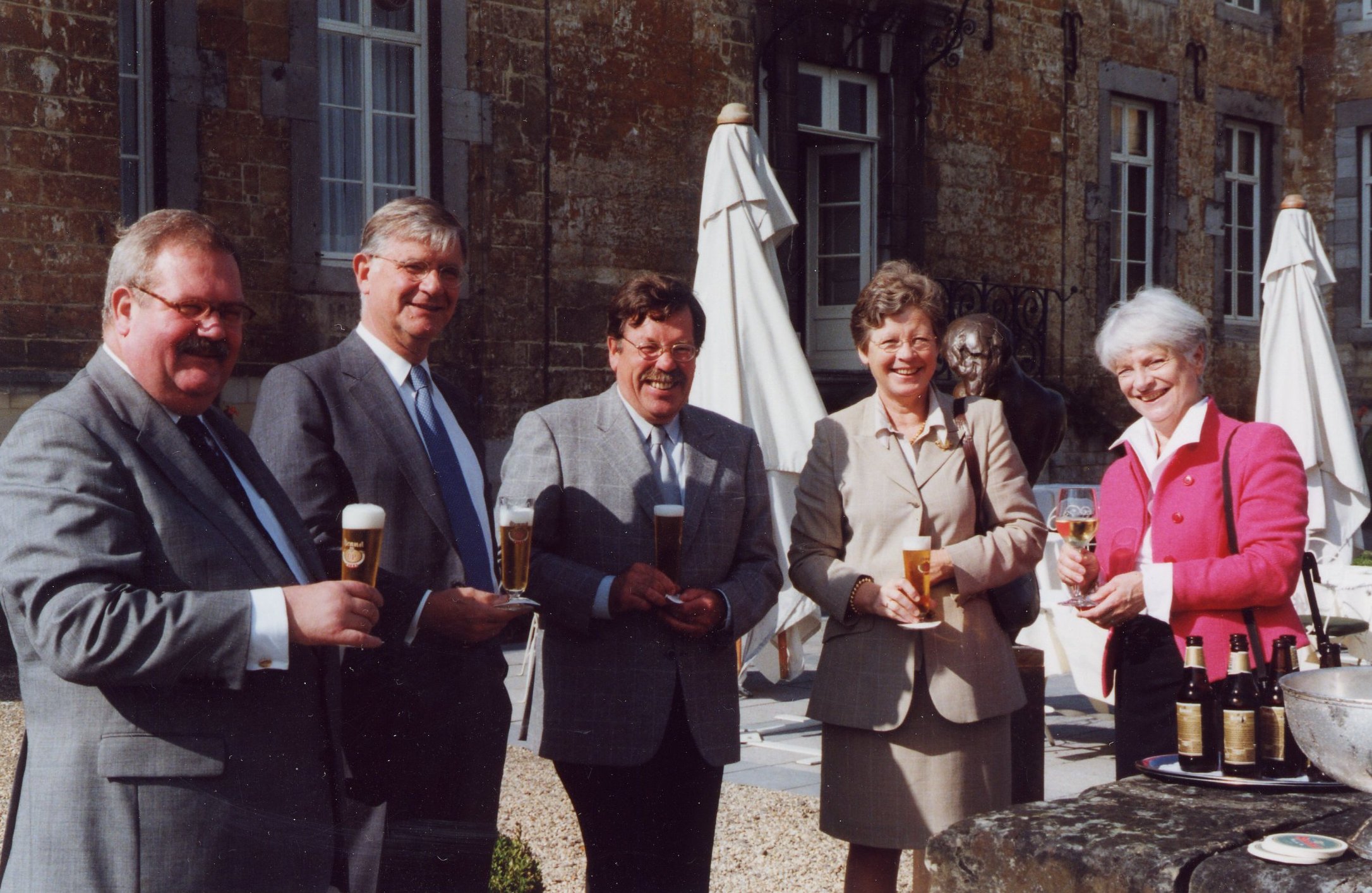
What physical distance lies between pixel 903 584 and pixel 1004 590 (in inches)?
15.1

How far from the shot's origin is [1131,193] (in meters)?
15.9

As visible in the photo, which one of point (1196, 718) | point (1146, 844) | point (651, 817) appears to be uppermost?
point (1196, 718)

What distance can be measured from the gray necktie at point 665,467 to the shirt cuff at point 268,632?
1242 millimetres

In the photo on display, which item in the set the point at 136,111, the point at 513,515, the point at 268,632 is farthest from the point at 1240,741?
the point at 136,111

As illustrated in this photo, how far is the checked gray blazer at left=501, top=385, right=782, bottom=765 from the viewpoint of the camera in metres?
3.43

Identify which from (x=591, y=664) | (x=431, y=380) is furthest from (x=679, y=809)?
(x=431, y=380)

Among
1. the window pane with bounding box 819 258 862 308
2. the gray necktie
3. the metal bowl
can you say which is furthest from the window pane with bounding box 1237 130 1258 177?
the metal bowl

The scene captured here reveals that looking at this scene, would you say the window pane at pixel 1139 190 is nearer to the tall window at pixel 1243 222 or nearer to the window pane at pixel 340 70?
the tall window at pixel 1243 222

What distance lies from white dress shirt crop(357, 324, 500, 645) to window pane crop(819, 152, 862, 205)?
10.6m

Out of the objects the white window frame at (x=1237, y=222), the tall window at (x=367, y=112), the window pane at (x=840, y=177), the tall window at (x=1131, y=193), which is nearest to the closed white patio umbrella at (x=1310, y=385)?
the window pane at (x=840, y=177)

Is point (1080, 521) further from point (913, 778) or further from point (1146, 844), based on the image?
point (1146, 844)

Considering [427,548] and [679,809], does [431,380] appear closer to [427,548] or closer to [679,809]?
[427,548]

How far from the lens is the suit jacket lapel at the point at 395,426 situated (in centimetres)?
324

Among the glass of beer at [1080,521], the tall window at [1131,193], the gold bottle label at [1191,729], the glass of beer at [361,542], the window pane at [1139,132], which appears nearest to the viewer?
the glass of beer at [361,542]
